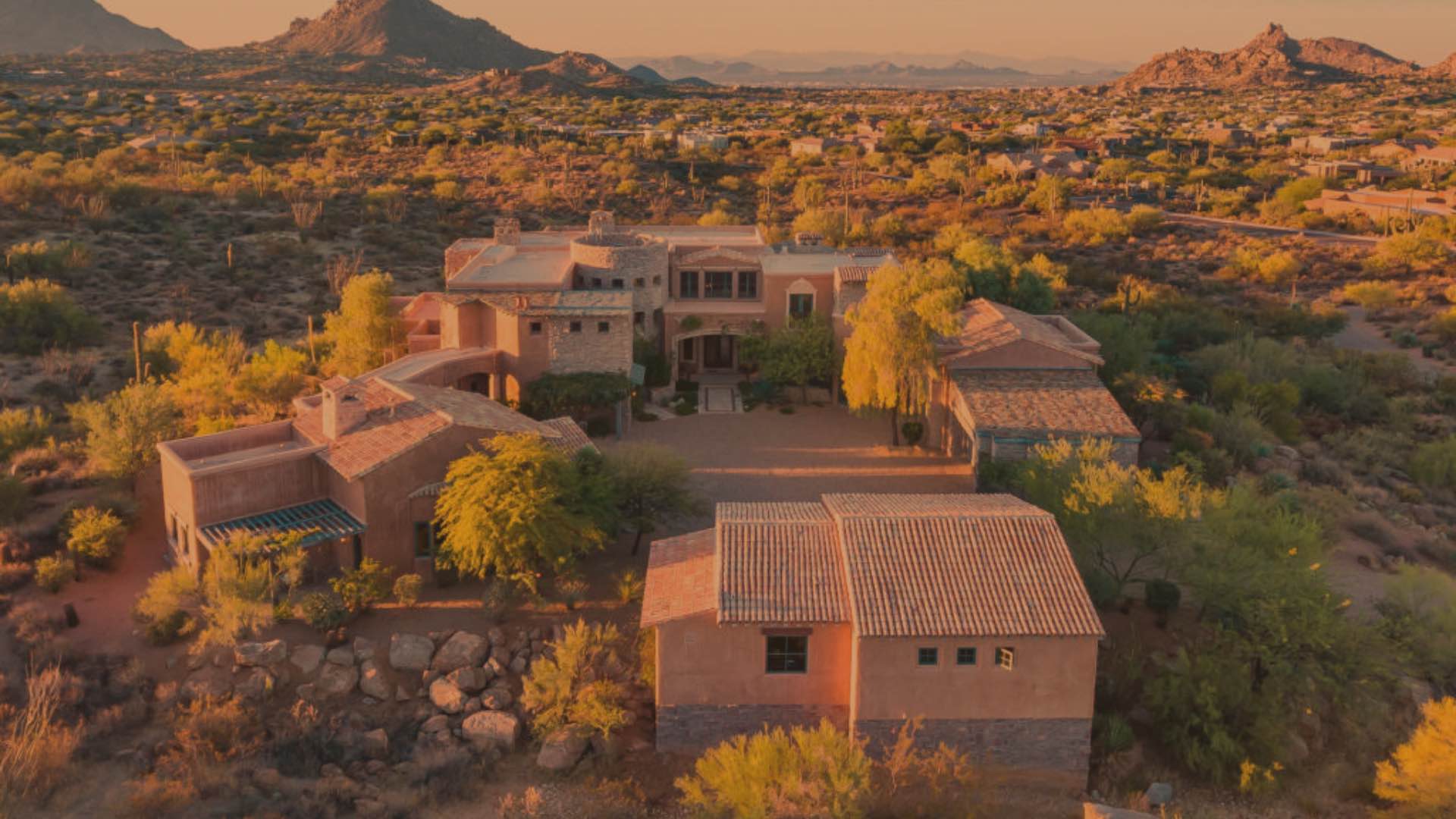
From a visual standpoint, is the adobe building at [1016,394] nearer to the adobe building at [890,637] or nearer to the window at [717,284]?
the adobe building at [890,637]

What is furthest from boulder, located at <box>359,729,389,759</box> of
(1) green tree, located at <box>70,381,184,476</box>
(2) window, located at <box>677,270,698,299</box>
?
(2) window, located at <box>677,270,698,299</box>

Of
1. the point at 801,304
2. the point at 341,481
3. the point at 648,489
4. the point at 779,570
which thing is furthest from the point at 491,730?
the point at 801,304

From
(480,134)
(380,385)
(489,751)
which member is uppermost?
(480,134)

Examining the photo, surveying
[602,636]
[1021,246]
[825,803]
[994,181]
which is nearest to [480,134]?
[994,181]

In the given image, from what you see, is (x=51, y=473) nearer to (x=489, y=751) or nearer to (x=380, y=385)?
(x=380, y=385)

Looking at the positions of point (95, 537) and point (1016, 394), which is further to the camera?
point (1016, 394)

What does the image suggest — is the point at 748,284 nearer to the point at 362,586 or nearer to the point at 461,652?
the point at 362,586

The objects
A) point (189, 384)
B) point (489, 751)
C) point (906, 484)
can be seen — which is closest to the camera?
point (489, 751)
